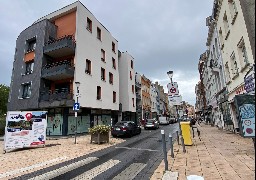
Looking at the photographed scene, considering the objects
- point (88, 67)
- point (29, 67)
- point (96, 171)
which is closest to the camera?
point (96, 171)

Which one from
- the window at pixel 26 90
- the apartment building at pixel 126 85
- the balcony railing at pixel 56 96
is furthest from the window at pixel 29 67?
the apartment building at pixel 126 85

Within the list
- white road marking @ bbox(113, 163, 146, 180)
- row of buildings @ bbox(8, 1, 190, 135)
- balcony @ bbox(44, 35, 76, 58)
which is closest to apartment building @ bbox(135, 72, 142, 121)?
row of buildings @ bbox(8, 1, 190, 135)

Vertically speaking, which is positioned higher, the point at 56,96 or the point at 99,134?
the point at 56,96

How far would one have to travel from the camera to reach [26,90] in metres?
23.3

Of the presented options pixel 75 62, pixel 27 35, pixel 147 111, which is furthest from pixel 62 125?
pixel 147 111

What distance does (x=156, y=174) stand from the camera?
5930 millimetres

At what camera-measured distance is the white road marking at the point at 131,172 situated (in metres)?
5.87

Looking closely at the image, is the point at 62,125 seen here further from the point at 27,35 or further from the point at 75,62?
the point at 27,35

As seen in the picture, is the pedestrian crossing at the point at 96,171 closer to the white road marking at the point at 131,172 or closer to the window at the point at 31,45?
the white road marking at the point at 131,172

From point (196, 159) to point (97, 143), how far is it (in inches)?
321

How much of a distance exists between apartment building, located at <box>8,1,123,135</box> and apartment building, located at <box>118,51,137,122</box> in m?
7.25

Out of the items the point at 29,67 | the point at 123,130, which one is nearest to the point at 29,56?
the point at 29,67

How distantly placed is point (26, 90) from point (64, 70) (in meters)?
7.14

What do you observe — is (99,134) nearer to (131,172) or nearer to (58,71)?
(131,172)
